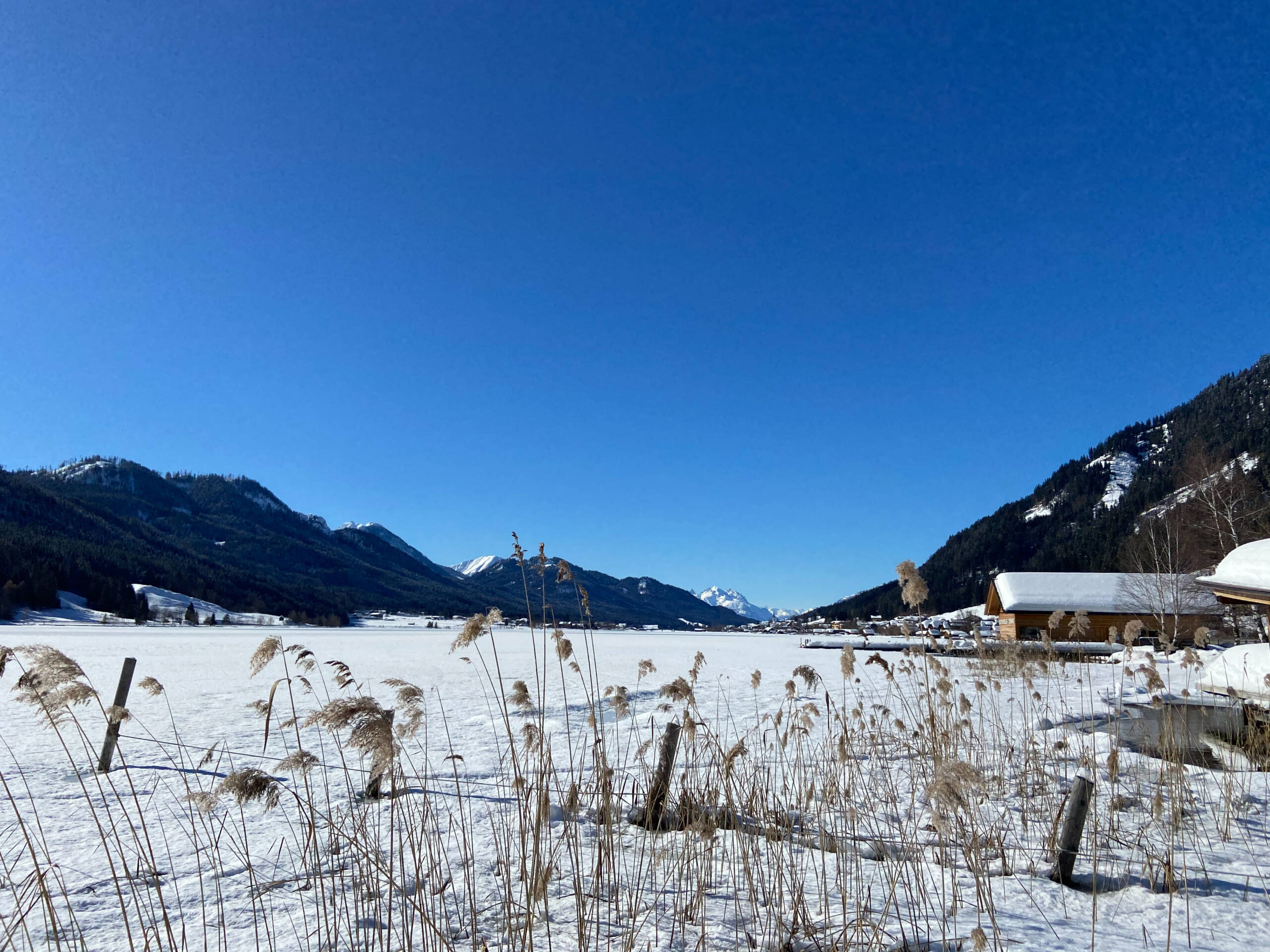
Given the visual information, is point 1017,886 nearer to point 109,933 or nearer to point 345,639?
point 109,933

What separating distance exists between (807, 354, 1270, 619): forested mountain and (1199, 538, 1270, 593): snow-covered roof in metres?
58.3

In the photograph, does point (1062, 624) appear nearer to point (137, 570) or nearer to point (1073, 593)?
point (1073, 593)

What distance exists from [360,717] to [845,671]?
457cm

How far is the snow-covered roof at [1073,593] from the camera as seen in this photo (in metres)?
31.9

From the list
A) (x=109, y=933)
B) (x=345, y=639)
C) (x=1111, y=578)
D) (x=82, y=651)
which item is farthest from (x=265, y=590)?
(x=109, y=933)

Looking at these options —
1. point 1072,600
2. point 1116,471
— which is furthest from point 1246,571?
point 1116,471

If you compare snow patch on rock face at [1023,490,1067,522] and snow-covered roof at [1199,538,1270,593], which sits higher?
snow patch on rock face at [1023,490,1067,522]

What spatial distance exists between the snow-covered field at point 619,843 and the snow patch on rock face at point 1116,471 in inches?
4609

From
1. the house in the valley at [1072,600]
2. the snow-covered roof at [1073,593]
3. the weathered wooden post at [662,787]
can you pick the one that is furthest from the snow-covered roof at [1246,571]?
the snow-covered roof at [1073,593]

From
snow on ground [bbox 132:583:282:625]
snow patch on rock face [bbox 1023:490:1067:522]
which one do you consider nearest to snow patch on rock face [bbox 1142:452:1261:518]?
snow on ground [bbox 132:583:282:625]

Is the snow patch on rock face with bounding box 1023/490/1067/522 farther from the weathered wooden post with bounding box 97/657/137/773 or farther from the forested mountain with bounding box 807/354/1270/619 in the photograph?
the weathered wooden post with bounding box 97/657/137/773

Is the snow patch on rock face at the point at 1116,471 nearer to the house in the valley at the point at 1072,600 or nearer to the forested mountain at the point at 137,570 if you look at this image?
the house in the valley at the point at 1072,600

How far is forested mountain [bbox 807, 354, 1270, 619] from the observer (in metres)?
79.3

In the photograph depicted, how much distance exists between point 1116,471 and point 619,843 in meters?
143
